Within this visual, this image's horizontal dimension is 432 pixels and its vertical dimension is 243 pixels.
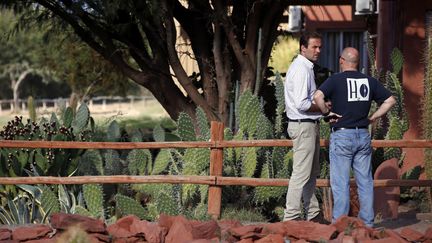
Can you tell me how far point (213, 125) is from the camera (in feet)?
28.5

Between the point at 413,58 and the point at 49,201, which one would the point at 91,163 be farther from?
the point at 413,58

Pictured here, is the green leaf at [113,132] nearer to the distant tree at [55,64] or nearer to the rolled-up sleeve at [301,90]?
the distant tree at [55,64]

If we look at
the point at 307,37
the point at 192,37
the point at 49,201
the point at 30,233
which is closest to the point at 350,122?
the point at 307,37

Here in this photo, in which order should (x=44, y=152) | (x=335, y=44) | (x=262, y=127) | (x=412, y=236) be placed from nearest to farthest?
(x=412, y=236) → (x=262, y=127) → (x=44, y=152) → (x=335, y=44)

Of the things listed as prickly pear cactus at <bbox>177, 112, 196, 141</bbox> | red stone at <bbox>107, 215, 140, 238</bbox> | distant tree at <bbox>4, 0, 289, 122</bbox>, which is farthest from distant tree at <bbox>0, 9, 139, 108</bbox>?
red stone at <bbox>107, 215, 140, 238</bbox>

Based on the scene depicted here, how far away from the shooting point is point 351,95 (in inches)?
288

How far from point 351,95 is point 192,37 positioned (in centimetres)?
500

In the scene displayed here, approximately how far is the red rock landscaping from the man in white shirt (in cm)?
54

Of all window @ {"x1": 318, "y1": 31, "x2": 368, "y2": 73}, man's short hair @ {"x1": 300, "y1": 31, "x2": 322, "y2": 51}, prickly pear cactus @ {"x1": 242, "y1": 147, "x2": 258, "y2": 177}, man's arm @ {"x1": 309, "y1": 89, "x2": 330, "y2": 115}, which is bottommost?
prickly pear cactus @ {"x1": 242, "y1": 147, "x2": 258, "y2": 177}

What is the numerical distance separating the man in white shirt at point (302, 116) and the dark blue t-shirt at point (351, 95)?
0.22 metres

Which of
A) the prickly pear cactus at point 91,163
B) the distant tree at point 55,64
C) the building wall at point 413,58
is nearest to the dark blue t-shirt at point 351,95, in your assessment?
the prickly pear cactus at point 91,163

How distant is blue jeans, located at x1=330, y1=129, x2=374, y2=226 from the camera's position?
740cm

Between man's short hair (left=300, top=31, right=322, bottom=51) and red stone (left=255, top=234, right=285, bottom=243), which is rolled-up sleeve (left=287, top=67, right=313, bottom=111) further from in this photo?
red stone (left=255, top=234, right=285, bottom=243)

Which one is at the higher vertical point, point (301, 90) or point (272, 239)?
point (301, 90)
